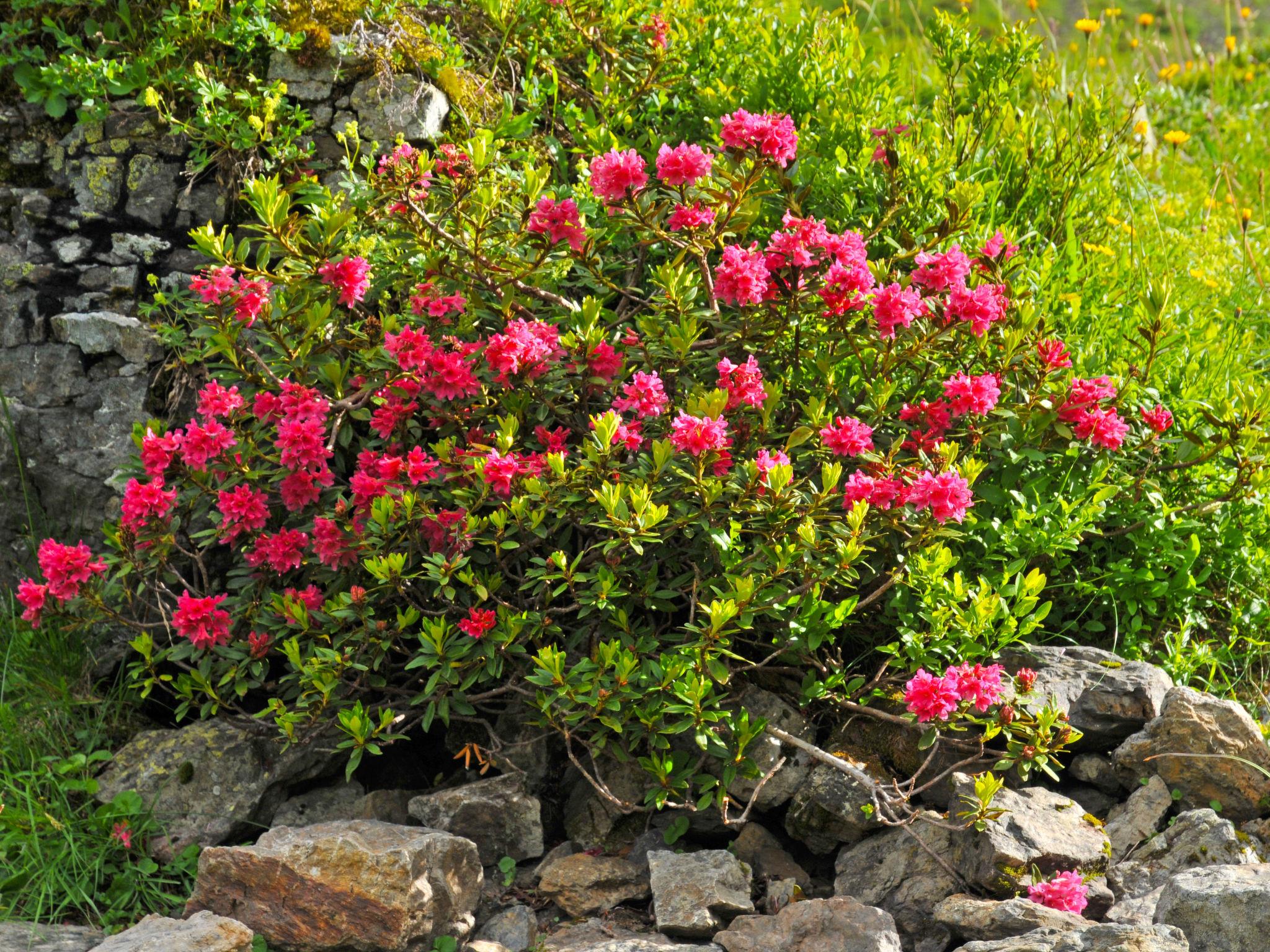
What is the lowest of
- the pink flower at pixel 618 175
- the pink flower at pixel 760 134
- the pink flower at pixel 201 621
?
the pink flower at pixel 201 621

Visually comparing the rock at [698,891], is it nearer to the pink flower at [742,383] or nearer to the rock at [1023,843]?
the rock at [1023,843]

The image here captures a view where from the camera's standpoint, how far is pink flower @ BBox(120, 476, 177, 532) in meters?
3.35

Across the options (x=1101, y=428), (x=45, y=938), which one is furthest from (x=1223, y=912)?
(x=45, y=938)

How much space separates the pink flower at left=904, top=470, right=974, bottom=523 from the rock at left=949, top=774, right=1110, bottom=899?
0.73 meters

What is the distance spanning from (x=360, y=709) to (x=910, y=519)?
1.62 metres

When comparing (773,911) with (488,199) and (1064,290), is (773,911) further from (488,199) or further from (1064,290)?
(1064,290)

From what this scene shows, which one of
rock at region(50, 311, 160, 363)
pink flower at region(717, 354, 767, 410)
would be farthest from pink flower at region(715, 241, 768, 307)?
rock at region(50, 311, 160, 363)

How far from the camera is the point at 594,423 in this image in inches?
124

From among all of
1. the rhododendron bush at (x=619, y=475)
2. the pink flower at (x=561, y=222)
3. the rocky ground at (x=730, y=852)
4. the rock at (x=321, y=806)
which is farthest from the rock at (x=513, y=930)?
the pink flower at (x=561, y=222)

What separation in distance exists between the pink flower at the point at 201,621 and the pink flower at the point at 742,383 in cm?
160

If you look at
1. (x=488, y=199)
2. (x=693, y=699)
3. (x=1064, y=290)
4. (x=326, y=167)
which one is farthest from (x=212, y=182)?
(x=1064, y=290)

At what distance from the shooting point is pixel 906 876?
3102 mm

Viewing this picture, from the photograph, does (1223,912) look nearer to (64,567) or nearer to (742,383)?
(742,383)

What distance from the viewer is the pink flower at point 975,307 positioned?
334 cm
